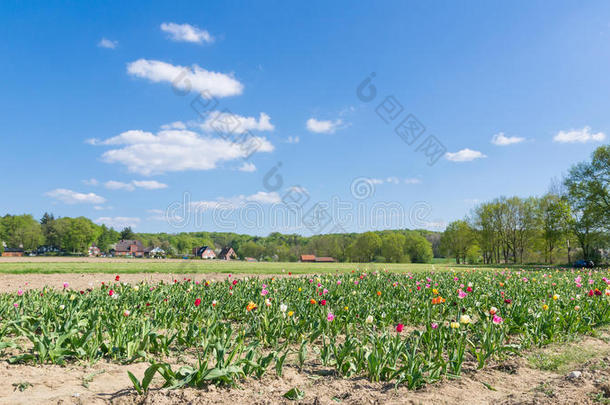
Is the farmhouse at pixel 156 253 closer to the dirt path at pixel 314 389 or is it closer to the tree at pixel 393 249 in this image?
the tree at pixel 393 249

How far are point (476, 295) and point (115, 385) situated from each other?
7.74m

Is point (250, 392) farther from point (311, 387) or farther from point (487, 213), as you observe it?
point (487, 213)

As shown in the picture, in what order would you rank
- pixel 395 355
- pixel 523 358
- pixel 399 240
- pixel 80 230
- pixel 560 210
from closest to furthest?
pixel 395 355 < pixel 523 358 < pixel 560 210 < pixel 399 240 < pixel 80 230

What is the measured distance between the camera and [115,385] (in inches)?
144

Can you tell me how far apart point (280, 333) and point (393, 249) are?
77.6 metres

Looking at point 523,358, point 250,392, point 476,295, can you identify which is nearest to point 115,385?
point 250,392

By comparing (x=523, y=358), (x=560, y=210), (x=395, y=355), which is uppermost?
(x=560, y=210)

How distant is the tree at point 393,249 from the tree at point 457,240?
9.80 metres

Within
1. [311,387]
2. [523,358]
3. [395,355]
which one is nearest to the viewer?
[311,387]

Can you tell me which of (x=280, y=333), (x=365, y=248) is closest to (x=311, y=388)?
(x=280, y=333)

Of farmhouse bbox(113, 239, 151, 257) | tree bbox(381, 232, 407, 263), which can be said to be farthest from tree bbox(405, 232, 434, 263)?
farmhouse bbox(113, 239, 151, 257)

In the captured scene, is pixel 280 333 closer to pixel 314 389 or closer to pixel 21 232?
pixel 314 389

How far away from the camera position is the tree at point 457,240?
68713mm

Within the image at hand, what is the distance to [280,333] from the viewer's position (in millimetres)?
5391
